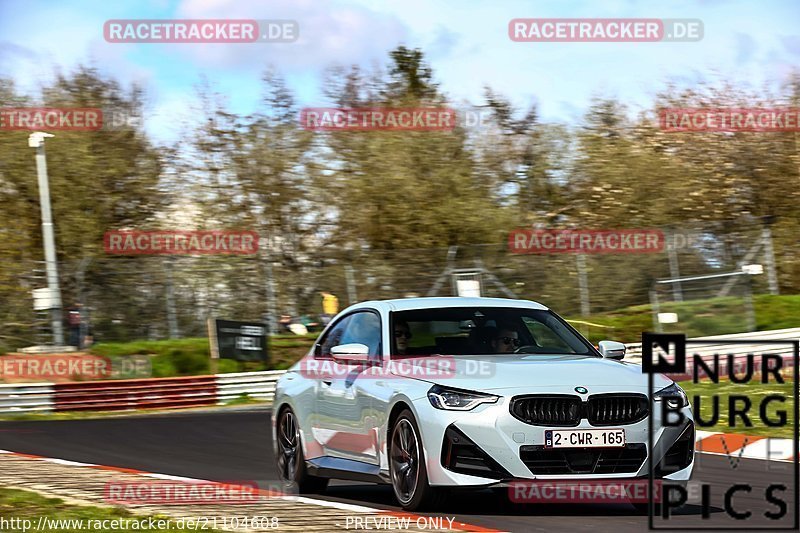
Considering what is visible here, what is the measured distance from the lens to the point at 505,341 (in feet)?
31.3

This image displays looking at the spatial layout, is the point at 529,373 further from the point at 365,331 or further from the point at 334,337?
the point at 334,337

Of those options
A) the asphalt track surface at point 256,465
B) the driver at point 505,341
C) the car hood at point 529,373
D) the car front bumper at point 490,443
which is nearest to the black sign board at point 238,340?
the asphalt track surface at point 256,465

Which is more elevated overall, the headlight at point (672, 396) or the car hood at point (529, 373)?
the car hood at point (529, 373)

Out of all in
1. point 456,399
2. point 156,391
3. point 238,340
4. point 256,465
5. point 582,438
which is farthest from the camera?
point 238,340

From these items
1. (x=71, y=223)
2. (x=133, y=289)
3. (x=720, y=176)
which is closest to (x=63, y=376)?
(x=133, y=289)

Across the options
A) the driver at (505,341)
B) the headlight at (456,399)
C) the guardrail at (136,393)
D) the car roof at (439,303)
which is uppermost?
the car roof at (439,303)

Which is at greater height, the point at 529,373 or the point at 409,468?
the point at 529,373

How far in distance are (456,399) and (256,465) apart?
18.0 ft

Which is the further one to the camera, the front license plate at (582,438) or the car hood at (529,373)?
the car hood at (529,373)

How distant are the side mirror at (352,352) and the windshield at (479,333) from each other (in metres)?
0.25

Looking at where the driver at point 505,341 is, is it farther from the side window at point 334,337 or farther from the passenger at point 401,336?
the side window at point 334,337

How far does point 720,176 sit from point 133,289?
2014 cm

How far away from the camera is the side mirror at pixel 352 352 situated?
30.1ft

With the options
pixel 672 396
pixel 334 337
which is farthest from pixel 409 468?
pixel 334 337
